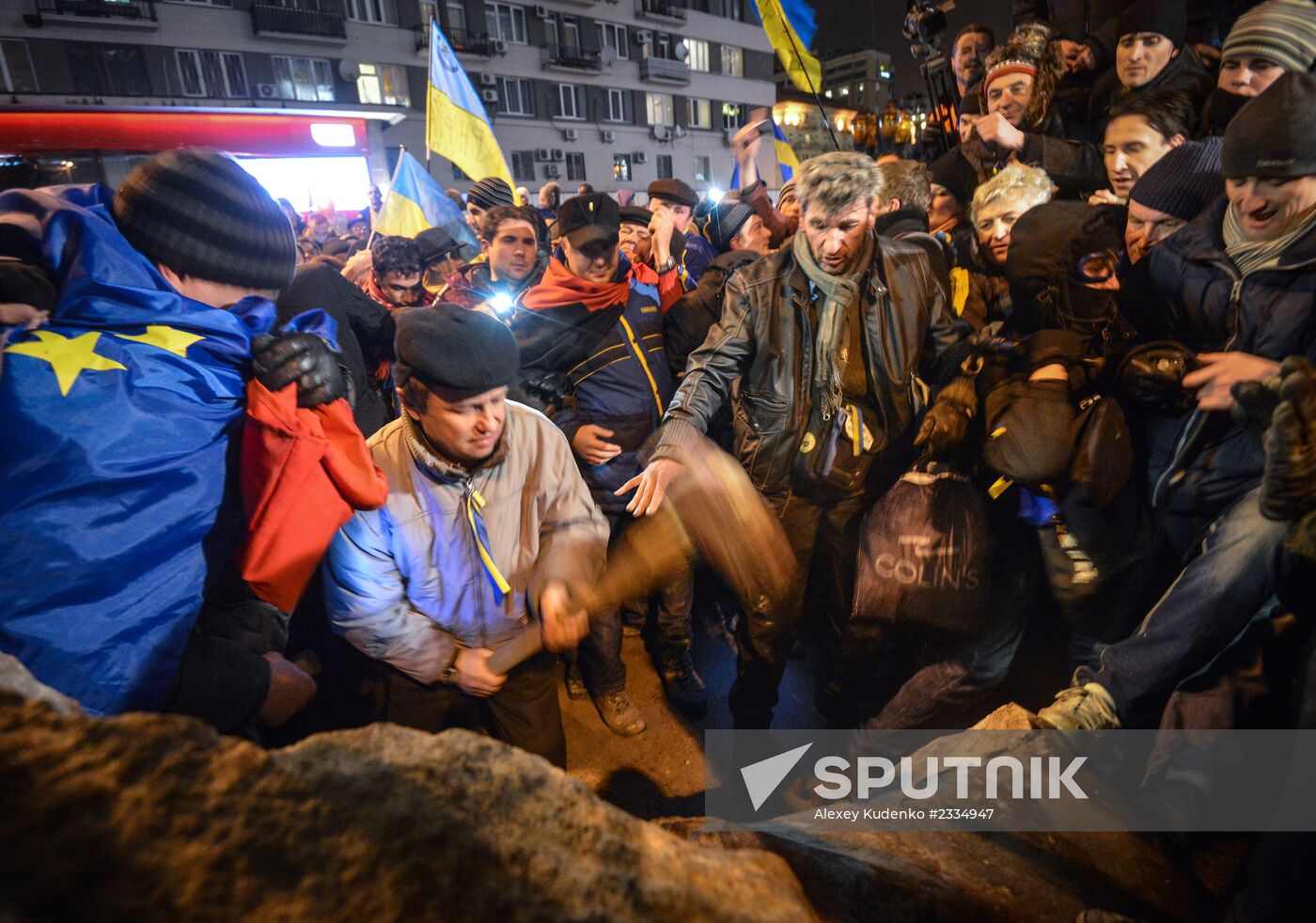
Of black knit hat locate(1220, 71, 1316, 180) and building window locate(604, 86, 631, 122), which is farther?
building window locate(604, 86, 631, 122)

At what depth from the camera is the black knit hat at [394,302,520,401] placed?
2.34 meters

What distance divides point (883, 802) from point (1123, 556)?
1.92 metres

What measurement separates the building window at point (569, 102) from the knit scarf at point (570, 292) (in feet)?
119

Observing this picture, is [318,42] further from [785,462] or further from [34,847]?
[34,847]

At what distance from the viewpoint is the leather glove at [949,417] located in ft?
10.1

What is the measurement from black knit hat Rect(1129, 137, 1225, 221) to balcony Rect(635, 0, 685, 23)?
43621mm

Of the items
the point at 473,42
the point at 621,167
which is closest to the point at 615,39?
the point at 621,167

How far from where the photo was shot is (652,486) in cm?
271

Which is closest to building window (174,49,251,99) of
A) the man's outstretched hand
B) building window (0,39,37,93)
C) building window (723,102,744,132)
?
building window (0,39,37,93)

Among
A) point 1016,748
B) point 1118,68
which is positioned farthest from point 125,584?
point 1118,68

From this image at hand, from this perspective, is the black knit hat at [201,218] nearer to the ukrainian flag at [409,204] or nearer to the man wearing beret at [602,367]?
the man wearing beret at [602,367]

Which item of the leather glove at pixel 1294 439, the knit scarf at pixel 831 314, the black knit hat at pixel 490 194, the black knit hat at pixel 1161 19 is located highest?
the black knit hat at pixel 1161 19

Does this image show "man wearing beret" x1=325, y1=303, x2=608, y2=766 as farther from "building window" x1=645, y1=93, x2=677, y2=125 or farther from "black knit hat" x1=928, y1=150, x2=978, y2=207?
"building window" x1=645, y1=93, x2=677, y2=125

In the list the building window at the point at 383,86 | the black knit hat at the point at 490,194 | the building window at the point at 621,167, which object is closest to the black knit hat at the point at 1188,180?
the black knit hat at the point at 490,194
